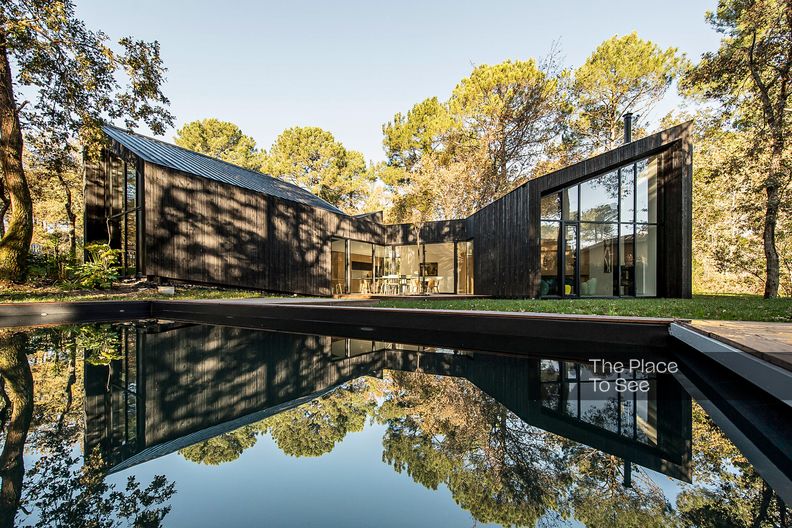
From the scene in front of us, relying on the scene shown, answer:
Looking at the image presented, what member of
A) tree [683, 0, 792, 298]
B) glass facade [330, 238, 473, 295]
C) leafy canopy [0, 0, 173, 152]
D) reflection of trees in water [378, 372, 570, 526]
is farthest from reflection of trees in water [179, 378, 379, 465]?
tree [683, 0, 792, 298]

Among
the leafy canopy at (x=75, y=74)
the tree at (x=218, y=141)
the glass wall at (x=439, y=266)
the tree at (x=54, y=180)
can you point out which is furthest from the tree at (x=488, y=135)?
the tree at (x=218, y=141)

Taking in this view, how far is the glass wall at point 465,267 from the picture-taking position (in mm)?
13344

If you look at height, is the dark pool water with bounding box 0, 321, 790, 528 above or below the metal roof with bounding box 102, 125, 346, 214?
below

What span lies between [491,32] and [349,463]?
16831 millimetres

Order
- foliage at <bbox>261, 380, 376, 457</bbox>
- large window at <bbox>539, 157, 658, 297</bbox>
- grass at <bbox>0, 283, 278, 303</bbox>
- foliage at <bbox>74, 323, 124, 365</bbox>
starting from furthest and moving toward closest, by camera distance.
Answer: large window at <bbox>539, 157, 658, 297</bbox> → grass at <bbox>0, 283, 278, 303</bbox> → foliage at <bbox>74, 323, 124, 365</bbox> → foliage at <bbox>261, 380, 376, 457</bbox>

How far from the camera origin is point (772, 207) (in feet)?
25.7

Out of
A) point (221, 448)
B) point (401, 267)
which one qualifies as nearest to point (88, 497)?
point (221, 448)

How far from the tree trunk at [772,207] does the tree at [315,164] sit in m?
18.4

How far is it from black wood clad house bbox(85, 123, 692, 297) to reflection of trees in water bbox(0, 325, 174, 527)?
6.67 metres

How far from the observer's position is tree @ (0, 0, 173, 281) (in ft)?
24.5

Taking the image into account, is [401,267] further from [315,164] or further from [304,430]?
[304,430]

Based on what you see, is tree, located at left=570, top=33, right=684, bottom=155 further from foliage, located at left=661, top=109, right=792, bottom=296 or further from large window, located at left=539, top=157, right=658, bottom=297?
A: large window, located at left=539, top=157, right=658, bottom=297

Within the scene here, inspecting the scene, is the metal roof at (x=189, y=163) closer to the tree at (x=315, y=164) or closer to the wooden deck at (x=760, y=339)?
the tree at (x=315, y=164)

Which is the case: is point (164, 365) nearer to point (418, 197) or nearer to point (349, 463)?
point (349, 463)
